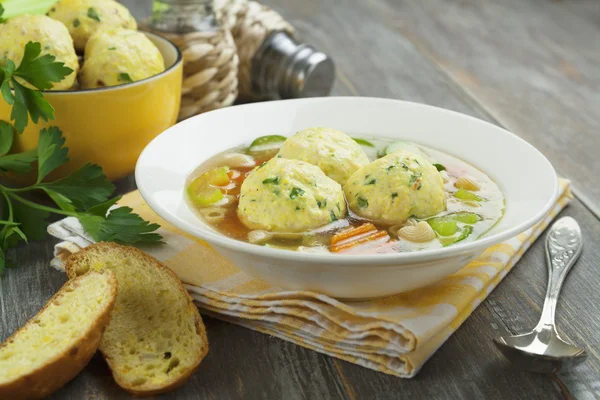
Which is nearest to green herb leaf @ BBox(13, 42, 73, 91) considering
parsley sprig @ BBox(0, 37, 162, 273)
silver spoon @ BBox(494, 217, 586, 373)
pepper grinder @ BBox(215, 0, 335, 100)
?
parsley sprig @ BBox(0, 37, 162, 273)

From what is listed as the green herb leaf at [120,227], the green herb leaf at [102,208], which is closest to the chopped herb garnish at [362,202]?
the green herb leaf at [120,227]

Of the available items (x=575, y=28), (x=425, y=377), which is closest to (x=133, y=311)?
(x=425, y=377)

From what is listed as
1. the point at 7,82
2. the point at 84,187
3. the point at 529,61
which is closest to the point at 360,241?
the point at 84,187

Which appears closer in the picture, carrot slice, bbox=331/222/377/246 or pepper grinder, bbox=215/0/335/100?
carrot slice, bbox=331/222/377/246

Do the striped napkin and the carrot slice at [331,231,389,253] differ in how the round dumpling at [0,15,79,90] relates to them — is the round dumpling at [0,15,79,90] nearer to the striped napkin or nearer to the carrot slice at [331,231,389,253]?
the striped napkin

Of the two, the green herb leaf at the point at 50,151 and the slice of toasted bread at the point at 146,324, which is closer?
the slice of toasted bread at the point at 146,324

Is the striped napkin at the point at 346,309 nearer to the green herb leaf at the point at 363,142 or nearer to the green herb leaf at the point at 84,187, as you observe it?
the green herb leaf at the point at 84,187
